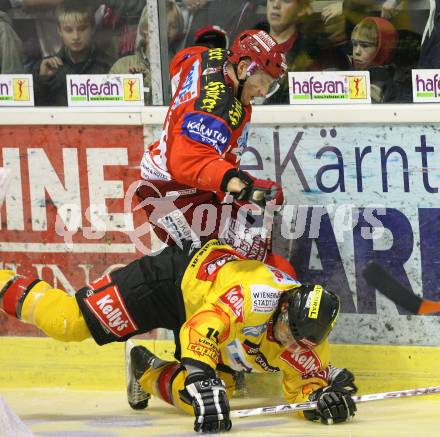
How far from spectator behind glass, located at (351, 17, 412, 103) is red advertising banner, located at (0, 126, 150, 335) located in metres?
1.02

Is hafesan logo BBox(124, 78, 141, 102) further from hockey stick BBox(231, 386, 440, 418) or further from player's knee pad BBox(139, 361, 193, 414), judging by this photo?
hockey stick BBox(231, 386, 440, 418)

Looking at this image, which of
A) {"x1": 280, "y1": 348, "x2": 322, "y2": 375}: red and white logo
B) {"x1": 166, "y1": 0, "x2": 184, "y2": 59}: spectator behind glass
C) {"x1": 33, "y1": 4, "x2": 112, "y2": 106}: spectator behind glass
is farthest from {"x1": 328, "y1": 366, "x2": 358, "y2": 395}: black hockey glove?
{"x1": 33, "y1": 4, "x2": 112, "y2": 106}: spectator behind glass

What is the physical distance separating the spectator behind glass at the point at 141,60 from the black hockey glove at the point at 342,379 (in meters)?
1.41

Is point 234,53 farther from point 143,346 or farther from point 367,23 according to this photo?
point 143,346

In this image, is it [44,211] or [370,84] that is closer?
[370,84]

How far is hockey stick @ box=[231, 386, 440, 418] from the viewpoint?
194 inches

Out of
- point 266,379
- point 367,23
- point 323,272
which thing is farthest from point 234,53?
point 266,379

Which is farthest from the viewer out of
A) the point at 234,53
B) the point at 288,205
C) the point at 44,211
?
the point at 44,211

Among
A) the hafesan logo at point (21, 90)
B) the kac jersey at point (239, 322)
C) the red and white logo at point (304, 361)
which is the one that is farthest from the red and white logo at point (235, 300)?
the hafesan logo at point (21, 90)

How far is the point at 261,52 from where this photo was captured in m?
5.02

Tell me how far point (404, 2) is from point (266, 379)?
1.65 meters

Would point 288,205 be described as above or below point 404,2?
below

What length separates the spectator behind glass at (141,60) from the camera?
564 cm

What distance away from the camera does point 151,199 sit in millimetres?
5367
